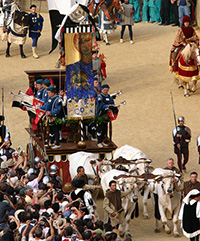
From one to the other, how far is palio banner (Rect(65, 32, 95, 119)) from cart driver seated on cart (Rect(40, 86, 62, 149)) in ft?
0.85

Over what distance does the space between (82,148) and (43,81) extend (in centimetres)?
215

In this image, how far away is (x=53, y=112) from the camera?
676 inches

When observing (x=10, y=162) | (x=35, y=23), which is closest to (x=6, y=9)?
(x=35, y=23)

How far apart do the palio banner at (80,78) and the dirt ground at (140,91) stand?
204cm

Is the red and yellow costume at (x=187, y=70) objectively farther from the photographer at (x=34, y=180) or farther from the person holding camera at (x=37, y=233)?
the person holding camera at (x=37, y=233)

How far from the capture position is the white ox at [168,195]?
15.1 meters

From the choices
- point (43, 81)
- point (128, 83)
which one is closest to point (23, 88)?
point (128, 83)

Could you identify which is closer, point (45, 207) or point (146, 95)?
point (45, 207)

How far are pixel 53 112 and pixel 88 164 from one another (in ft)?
4.80

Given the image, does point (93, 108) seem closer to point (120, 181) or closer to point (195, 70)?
point (120, 181)

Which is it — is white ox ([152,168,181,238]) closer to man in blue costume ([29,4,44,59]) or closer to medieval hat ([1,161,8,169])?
medieval hat ([1,161,8,169])

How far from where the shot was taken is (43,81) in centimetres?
1852

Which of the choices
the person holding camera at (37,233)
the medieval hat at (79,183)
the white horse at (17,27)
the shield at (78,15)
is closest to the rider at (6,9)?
the white horse at (17,27)

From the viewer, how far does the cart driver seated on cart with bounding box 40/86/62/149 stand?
17.2m
